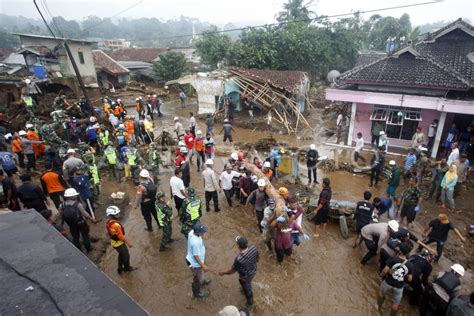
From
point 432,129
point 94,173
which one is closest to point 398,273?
point 94,173

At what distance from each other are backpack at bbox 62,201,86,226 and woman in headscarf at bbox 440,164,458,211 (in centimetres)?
1023

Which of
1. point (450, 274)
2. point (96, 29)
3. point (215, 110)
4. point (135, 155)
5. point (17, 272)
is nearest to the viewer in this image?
point (17, 272)

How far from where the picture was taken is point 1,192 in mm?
8289

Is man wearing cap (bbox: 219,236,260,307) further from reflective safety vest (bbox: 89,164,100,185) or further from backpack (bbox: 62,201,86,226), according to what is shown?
reflective safety vest (bbox: 89,164,100,185)

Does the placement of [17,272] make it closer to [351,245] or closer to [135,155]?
[351,245]

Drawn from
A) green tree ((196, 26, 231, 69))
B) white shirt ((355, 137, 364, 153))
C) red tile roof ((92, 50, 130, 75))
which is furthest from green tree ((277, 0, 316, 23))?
white shirt ((355, 137, 364, 153))

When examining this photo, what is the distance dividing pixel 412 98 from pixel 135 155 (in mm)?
12381

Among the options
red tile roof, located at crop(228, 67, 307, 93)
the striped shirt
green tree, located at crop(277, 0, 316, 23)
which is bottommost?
the striped shirt

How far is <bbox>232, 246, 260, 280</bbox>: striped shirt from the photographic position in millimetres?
5164

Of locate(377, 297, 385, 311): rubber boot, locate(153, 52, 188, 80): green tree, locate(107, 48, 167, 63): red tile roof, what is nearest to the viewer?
locate(377, 297, 385, 311): rubber boot

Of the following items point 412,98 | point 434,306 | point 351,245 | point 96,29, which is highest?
point 96,29

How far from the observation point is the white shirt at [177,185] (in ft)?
25.3

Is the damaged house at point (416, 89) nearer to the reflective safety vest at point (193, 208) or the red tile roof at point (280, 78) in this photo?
the red tile roof at point (280, 78)

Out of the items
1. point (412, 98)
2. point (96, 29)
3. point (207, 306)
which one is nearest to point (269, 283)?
point (207, 306)
